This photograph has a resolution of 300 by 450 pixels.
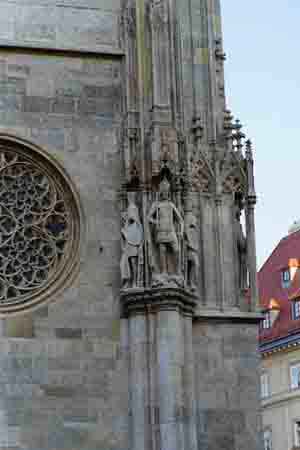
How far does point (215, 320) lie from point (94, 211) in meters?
2.52

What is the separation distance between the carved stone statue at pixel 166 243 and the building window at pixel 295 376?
21.2 meters

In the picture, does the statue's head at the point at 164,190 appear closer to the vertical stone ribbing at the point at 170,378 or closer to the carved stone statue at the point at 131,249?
the carved stone statue at the point at 131,249

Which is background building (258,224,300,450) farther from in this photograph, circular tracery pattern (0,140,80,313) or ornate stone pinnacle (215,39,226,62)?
circular tracery pattern (0,140,80,313)

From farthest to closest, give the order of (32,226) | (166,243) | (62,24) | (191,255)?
(62,24) < (32,226) < (191,255) < (166,243)

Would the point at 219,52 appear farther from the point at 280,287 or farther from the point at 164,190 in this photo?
the point at 280,287

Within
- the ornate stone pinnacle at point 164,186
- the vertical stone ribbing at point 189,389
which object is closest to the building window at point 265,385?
the vertical stone ribbing at point 189,389

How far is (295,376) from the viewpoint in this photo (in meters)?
40.9

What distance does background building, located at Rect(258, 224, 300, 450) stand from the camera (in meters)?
40.9

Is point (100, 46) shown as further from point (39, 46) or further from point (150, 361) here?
point (150, 361)

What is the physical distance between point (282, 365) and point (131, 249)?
22.1 metres

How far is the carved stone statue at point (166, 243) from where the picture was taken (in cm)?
1992

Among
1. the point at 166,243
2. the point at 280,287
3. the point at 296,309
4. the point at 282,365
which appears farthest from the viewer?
the point at 280,287

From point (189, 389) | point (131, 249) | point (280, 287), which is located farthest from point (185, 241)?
point (280, 287)

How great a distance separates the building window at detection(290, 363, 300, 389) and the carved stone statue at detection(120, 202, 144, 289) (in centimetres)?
2117
